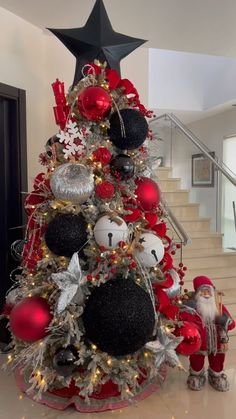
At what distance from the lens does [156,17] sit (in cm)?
250

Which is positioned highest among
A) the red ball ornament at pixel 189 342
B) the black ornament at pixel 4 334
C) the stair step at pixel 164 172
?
the stair step at pixel 164 172

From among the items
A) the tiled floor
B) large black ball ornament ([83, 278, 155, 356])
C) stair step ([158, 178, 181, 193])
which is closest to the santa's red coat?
the tiled floor

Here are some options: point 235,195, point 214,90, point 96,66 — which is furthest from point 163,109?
point 96,66

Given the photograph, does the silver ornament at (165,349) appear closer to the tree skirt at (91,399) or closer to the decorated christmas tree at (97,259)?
the decorated christmas tree at (97,259)

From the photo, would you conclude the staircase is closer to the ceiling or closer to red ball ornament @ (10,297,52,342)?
red ball ornament @ (10,297,52,342)

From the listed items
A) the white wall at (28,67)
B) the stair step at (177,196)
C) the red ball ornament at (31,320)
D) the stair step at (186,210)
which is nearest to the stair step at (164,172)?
the stair step at (177,196)

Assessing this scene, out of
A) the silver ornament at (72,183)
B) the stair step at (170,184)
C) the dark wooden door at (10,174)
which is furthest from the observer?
the stair step at (170,184)

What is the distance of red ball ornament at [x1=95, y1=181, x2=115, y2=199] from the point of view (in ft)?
6.07

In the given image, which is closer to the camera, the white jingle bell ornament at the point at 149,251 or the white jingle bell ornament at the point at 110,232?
the white jingle bell ornament at the point at 110,232

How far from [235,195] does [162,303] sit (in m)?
2.67

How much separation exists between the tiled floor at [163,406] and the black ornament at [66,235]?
0.86 m

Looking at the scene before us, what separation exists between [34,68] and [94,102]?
1227 mm

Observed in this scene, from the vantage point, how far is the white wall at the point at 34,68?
249cm

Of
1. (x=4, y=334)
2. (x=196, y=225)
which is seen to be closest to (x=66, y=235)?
(x=4, y=334)
